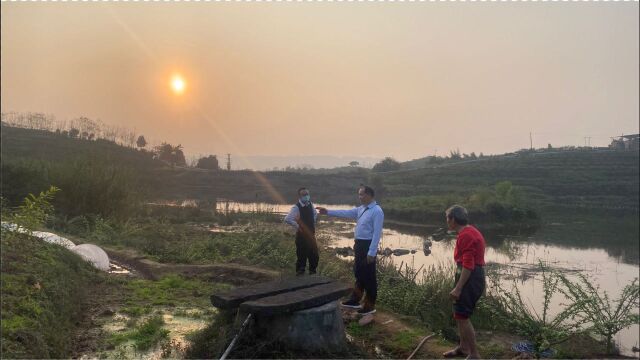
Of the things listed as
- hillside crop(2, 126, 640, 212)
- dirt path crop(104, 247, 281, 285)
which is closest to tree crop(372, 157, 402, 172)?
hillside crop(2, 126, 640, 212)

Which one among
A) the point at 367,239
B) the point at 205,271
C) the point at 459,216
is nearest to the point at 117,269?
the point at 205,271

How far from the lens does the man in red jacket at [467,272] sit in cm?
494

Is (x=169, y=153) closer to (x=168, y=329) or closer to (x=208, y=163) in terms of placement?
(x=208, y=163)

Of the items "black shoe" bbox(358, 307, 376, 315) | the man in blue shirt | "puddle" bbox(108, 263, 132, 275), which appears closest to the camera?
the man in blue shirt

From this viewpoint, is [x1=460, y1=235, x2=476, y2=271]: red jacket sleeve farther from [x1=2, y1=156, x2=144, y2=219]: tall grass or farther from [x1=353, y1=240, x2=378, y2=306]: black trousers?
[x1=2, y1=156, x2=144, y2=219]: tall grass

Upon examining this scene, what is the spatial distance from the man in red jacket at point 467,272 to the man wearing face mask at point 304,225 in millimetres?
3373

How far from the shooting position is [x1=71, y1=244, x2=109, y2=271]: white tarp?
9500 millimetres

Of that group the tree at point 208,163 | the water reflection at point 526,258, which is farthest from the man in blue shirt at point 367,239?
the tree at point 208,163

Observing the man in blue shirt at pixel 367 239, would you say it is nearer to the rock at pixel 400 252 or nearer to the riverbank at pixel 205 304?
the riverbank at pixel 205 304

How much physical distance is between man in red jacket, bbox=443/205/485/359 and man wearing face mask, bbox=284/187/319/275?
133 inches

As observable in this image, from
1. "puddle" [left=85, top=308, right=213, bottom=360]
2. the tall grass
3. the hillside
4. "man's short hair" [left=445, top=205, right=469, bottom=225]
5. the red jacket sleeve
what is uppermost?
the hillside

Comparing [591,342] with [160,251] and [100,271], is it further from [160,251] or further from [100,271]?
[160,251]

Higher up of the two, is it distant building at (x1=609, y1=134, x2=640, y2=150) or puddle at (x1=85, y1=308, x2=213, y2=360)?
distant building at (x1=609, y1=134, x2=640, y2=150)

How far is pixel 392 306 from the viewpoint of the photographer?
25.2ft
